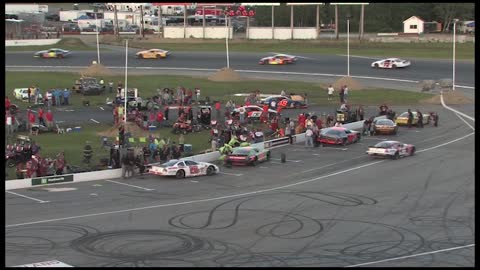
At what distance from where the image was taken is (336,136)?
1711 inches

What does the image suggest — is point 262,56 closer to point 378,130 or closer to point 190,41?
point 190,41

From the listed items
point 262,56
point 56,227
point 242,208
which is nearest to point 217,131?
point 242,208

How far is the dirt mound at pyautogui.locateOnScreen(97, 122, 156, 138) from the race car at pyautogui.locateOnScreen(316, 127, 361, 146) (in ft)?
32.5

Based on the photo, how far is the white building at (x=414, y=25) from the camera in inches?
4724

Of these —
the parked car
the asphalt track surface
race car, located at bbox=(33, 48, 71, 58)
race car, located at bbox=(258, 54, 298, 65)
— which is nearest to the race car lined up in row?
race car, located at bbox=(258, 54, 298, 65)

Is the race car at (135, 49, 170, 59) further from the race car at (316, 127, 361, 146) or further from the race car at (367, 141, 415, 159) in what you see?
the race car at (367, 141, 415, 159)

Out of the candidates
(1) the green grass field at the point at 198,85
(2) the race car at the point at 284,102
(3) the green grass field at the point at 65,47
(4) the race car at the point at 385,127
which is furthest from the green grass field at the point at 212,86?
(3) the green grass field at the point at 65,47

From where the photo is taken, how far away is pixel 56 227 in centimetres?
2519

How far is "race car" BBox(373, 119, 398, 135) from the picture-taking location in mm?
46719

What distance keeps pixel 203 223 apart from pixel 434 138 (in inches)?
961

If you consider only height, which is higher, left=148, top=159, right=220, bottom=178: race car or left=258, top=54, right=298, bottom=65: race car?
left=258, top=54, right=298, bottom=65: race car

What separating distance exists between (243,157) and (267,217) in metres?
11.2

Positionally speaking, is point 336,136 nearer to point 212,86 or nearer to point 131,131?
point 131,131

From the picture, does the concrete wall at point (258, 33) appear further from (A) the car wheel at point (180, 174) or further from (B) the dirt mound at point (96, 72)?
(A) the car wheel at point (180, 174)
